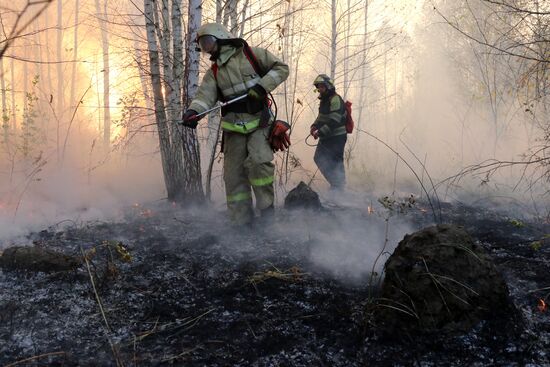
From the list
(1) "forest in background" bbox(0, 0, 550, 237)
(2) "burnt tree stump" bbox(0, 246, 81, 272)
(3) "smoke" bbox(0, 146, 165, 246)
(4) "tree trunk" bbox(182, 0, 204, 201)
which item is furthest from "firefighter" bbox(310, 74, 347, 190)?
(2) "burnt tree stump" bbox(0, 246, 81, 272)

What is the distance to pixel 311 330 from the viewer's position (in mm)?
2143

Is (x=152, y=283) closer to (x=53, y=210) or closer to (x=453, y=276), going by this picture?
(x=453, y=276)

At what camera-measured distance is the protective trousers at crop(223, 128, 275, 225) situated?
3.99m

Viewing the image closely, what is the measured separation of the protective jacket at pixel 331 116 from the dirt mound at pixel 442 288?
4.40 meters

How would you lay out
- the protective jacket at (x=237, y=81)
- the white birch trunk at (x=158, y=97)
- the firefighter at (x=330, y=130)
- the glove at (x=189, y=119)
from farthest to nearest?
the firefighter at (x=330, y=130) → the white birch trunk at (x=158, y=97) → the protective jacket at (x=237, y=81) → the glove at (x=189, y=119)

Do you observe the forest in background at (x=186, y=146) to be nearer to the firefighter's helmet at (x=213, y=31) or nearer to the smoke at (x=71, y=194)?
the smoke at (x=71, y=194)

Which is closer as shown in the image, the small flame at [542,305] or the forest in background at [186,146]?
the small flame at [542,305]

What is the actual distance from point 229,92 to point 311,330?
2.54 metres

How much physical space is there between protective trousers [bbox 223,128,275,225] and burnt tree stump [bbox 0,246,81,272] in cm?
163

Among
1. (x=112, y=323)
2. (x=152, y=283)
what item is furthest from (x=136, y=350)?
(x=152, y=283)

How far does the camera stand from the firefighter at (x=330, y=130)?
6281 mm

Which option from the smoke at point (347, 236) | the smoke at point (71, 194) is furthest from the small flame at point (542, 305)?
the smoke at point (71, 194)

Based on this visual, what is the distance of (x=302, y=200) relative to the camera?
187 inches

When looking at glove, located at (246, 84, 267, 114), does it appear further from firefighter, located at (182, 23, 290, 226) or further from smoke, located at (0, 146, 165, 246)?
smoke, located at (0, 146, 165, 246)
